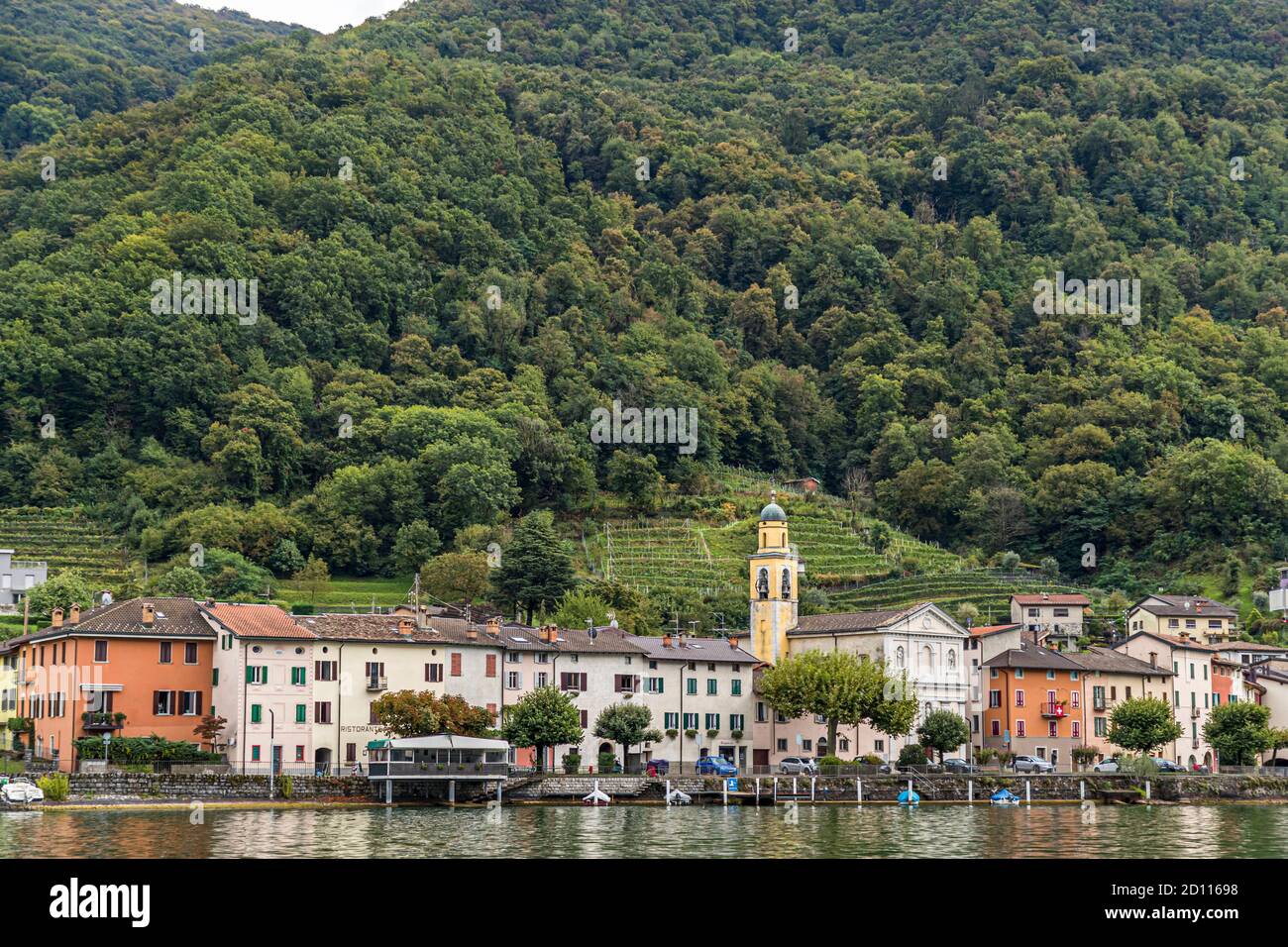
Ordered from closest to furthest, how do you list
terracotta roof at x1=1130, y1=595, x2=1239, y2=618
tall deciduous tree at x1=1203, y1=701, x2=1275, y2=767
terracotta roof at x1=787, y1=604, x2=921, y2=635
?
tall deciduous tree at x1=1203, y1=701, x2=1275, y2=767
terracotta roof at x1=787, y1=604, x2=921, y2=635
terracotta roof at x1=1130, y1=595, x2=1239, y2=618

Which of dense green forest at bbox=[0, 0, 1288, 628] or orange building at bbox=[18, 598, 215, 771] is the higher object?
dense green forest at bbox=[0, 0, 1288, 628]

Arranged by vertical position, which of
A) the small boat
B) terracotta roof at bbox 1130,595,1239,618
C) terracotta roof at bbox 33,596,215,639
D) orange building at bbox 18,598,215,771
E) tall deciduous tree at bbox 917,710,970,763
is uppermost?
terracotta roof at bbox 1130,595,1239,618

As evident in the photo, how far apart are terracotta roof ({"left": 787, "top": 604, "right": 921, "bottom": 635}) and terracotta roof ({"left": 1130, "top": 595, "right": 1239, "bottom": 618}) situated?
95.8 ft

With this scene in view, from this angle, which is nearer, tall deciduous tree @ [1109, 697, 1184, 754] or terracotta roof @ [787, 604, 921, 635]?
tall deciduous tree @ [1109, 697, 1184, 754]

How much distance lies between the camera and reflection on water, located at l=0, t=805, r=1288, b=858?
47594 millimetres

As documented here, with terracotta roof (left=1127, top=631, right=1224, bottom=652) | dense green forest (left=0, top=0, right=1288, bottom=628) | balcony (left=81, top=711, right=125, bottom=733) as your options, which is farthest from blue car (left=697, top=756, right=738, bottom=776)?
dense green forest (left=0, top=0, right=1288, bottom=628)

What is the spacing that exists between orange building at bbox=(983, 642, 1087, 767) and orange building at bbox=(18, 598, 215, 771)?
44.7 meters

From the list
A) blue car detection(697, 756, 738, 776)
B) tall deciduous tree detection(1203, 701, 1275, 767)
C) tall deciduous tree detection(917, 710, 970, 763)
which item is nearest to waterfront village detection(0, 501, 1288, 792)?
blue car detection(697, 756, 738, 776)

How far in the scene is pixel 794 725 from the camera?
95.9 metres

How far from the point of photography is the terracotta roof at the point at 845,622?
9663cm

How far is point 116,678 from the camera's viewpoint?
77.8 metres

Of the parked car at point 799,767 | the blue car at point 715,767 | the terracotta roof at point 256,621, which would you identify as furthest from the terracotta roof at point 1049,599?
the terracotta roof at point 256,621

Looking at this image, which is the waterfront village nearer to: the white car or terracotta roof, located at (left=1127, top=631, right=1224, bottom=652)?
terracotta roof, located at (left=1127, top=631, right=1224, bottom=652)

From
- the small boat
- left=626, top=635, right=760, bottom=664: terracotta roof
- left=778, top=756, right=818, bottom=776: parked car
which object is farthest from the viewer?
left=626, top=635, right=760, bottom=664: terracotta roof
